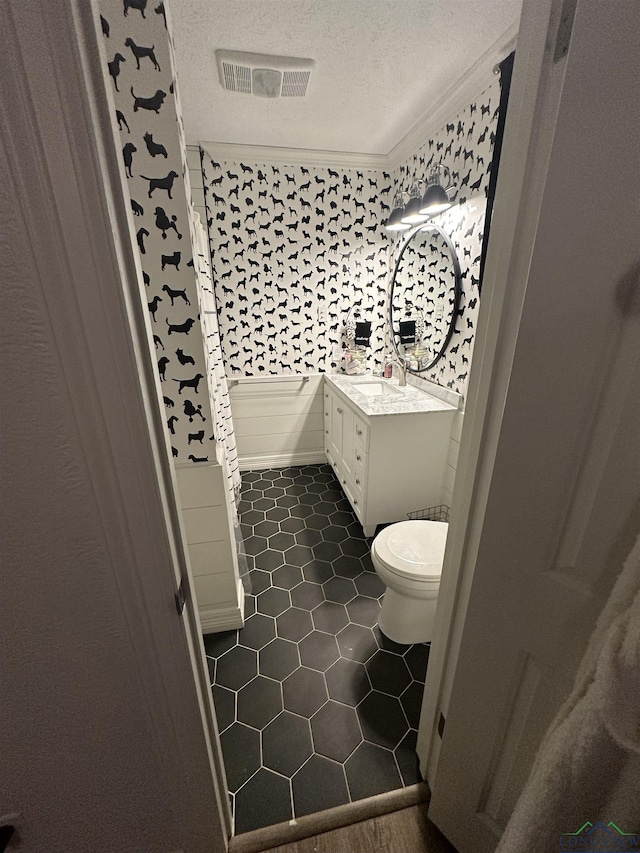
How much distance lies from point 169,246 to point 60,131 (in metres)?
0.79

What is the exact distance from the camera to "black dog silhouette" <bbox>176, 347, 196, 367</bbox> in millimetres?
1232

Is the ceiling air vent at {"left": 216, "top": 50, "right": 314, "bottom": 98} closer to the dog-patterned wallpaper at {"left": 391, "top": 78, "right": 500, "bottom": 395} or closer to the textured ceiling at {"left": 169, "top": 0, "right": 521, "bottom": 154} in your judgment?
the textured ceiling at {"left": 169, "top": 0, "right": 521, "bottom": 154}

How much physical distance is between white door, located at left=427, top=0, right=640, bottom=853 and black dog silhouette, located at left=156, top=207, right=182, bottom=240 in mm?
959

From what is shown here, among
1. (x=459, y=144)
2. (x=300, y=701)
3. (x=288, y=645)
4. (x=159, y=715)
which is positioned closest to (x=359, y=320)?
(x=459, y=144)

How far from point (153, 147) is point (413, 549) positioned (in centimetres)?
174

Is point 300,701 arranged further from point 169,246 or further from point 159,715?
point 169,246

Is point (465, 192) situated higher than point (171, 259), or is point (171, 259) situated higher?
point (465, 192)

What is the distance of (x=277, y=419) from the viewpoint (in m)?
3.18

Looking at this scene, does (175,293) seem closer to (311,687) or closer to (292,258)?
(311,687)

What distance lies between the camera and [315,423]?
3266 mm

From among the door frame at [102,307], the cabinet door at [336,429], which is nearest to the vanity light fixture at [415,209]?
the cabinet door at [336,429]

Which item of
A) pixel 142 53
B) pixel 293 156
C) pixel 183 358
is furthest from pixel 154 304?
pixel 293 156

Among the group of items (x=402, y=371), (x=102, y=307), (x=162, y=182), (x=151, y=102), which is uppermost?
(x=151, y=102)


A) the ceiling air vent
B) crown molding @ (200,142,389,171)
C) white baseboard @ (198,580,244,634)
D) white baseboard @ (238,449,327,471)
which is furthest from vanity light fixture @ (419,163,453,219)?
white baseboard @ (198,580,244,634)
